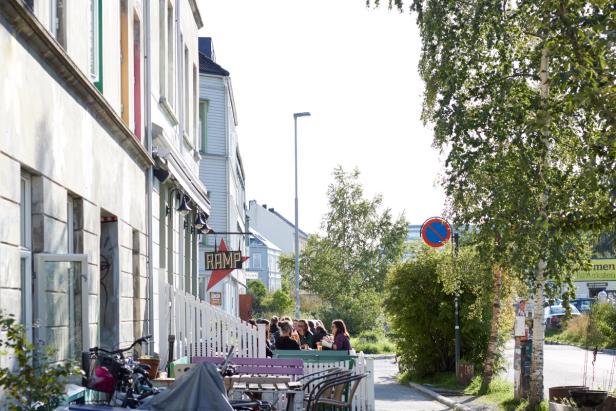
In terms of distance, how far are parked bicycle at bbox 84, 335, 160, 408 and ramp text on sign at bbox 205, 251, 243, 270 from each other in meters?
12.4

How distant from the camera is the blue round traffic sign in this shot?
2394 centimetres

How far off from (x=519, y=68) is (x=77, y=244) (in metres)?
8.78

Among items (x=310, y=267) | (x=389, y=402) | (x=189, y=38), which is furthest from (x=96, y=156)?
(x=310, y=267)

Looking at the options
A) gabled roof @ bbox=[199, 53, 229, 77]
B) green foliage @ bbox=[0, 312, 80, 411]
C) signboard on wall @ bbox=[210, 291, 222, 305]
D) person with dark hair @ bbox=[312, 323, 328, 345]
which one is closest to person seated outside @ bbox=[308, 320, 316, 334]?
person with dark hair @ bbox=[312, 323, 328, 345]

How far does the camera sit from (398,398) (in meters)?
23.1

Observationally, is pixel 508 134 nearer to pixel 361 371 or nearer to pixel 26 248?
pixel 361 371

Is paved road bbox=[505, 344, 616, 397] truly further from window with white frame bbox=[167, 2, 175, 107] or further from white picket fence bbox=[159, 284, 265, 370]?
window with white frame bbox=[167, 2, 175, 107]

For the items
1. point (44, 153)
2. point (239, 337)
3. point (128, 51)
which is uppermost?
point (128, 51)

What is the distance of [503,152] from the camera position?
1728 centimetres

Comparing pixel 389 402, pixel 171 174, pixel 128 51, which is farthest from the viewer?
pixel 389 402

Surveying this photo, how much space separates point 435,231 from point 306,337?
354 cm

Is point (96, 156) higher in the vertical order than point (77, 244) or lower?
higher

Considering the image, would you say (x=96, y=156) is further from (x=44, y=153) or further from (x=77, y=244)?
(x=44, y=153)

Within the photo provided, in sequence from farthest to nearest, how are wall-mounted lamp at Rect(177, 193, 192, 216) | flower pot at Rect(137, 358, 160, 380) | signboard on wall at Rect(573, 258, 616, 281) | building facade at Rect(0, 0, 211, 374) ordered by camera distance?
1. signboard on wall at Rect(573, 258, 616, 281)
2. wall-mounted lamp at Rect(177, 193, 192, 216)
3. flower pot at Rect(137, 358, 160, 380)
4. building facade at Rect(0, 0, 211, 374)
